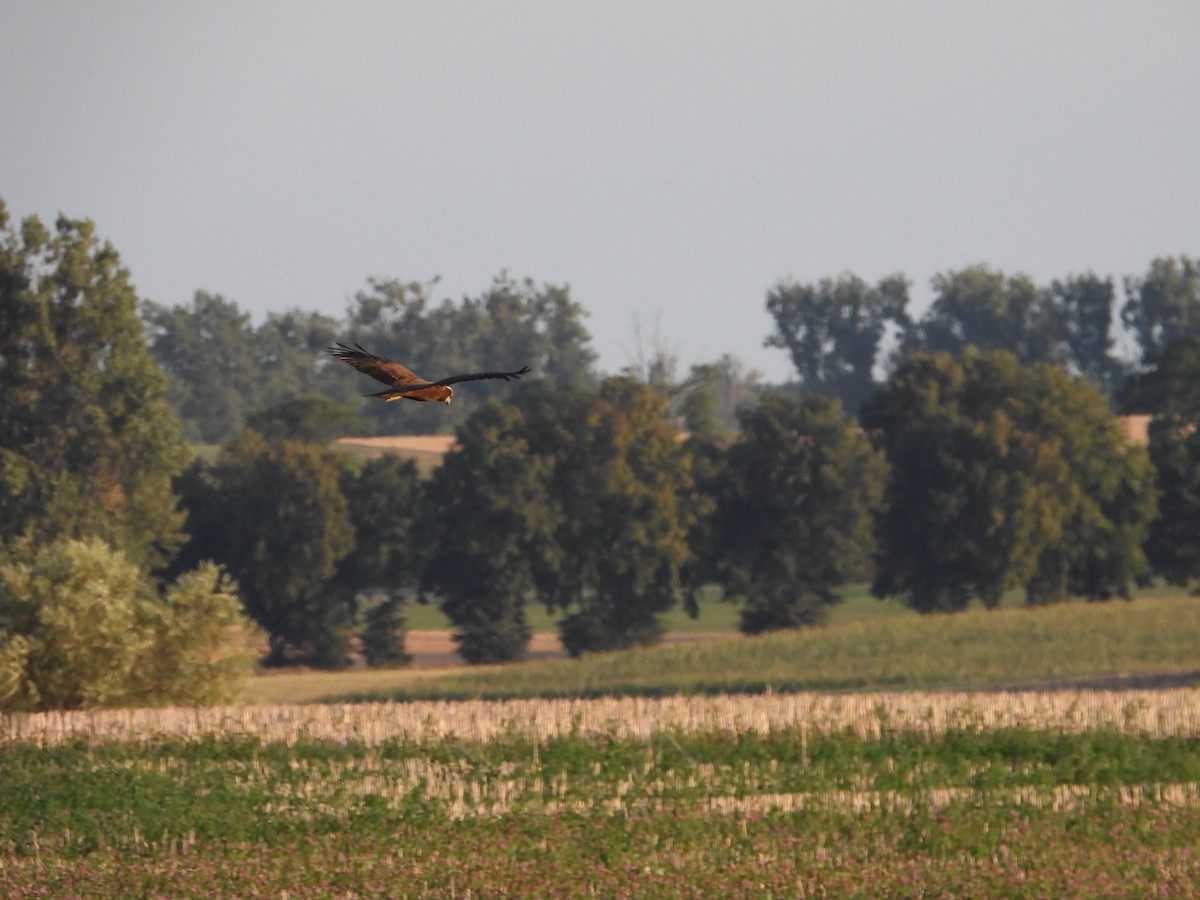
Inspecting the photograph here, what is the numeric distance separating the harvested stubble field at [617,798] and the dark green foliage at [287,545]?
145 ft

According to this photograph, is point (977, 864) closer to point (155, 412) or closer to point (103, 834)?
point (103, 834)

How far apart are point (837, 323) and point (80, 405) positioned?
12006 cm

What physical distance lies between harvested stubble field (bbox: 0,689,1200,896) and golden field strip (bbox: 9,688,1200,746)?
0.07 m

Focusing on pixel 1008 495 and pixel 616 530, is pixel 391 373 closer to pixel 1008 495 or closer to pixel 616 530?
pixel 616 530

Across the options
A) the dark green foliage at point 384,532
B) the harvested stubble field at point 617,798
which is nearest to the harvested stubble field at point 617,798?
the harvested stubble field at point 617,798

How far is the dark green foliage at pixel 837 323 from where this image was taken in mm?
178750

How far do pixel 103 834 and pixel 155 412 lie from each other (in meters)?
49.0

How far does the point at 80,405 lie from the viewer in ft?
223

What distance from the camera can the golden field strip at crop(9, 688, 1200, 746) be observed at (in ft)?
89.5

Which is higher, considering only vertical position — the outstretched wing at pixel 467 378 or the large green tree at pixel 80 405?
the large green tree at pixel 80 405

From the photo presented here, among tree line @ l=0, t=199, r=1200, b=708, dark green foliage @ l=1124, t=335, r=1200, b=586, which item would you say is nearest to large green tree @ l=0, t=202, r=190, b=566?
tree line @ l=0, t=199, r=1200, b=708

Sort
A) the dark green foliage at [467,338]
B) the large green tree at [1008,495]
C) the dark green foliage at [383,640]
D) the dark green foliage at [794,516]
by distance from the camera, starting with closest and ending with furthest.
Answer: the large green tree at [1008,495]
the dark green foliage at [383,640]
the dark green foliage at [794,516]
the dark green foliage at [467,338]

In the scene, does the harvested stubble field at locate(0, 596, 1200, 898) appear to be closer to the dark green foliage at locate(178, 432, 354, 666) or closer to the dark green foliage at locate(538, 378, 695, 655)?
the dark green foliage at locate(178, 432, 354, 666)

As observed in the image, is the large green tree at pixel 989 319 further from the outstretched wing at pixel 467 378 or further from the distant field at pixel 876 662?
the outstretched wing at pixel 467 378
